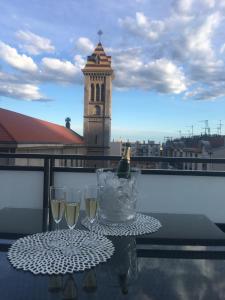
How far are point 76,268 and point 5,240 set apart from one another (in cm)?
40

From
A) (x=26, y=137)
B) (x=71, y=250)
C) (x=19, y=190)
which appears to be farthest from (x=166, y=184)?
(x=26, y=137)

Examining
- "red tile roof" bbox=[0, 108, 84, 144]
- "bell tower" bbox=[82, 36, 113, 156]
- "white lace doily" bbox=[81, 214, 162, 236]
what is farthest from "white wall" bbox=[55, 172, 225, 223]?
"bell tower" bbox=[82, 36, 113, 156]

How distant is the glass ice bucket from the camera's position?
132 centimetres

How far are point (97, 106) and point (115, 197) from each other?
4110 centimetres

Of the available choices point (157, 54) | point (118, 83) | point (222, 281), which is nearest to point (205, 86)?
point (157, 54)

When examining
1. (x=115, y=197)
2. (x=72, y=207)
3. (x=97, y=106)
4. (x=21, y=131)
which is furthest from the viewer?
(x=97, y=106)

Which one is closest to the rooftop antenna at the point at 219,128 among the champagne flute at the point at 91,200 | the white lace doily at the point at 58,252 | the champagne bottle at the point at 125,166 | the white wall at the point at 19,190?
the white wall at the point at 19,190

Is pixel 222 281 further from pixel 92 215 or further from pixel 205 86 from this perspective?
pixel 205 86

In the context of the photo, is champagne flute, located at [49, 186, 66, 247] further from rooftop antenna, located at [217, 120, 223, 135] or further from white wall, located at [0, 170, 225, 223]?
rooftop antenna, located at [217, 120, 223, 135]

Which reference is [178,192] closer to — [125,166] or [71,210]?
[125,166]

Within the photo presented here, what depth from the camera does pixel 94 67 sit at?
4253 cm

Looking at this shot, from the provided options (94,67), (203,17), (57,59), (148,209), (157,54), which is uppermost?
(94,67)

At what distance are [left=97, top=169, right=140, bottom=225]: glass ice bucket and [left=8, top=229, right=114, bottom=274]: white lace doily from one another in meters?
0.15

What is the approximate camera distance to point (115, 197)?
133cm
